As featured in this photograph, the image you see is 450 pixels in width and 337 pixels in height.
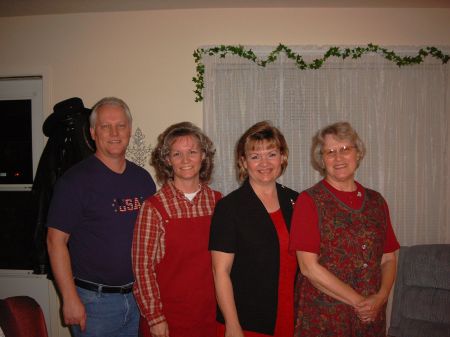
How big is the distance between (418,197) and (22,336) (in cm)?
321

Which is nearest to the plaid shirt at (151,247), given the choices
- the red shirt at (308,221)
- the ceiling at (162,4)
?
the red shirt at (308,221)

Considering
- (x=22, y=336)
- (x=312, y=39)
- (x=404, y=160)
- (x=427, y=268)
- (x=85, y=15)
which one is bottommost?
(x=427, y=268)

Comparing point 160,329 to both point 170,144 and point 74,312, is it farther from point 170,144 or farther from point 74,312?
point 170,144

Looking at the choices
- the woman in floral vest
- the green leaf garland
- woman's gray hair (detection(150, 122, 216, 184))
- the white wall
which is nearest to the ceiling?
the white wall

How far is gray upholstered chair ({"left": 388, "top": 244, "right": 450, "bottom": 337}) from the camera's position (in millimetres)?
2354

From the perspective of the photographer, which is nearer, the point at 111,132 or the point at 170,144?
the point at 170,144

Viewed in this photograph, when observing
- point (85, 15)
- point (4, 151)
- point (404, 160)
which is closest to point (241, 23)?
point (85, 15)

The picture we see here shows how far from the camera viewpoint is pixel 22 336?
1.25 m

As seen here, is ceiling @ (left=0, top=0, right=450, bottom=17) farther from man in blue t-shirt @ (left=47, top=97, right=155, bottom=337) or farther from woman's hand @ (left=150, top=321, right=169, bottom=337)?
woman's hand @ (left=150, top=321, right=169, bottom=337)

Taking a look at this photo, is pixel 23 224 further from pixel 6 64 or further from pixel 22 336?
pixel 22 336

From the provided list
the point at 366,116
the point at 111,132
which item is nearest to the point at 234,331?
the point at 111,132

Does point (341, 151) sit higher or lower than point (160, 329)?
higher

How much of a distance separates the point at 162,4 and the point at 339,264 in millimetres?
2536

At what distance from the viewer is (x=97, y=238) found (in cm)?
152
